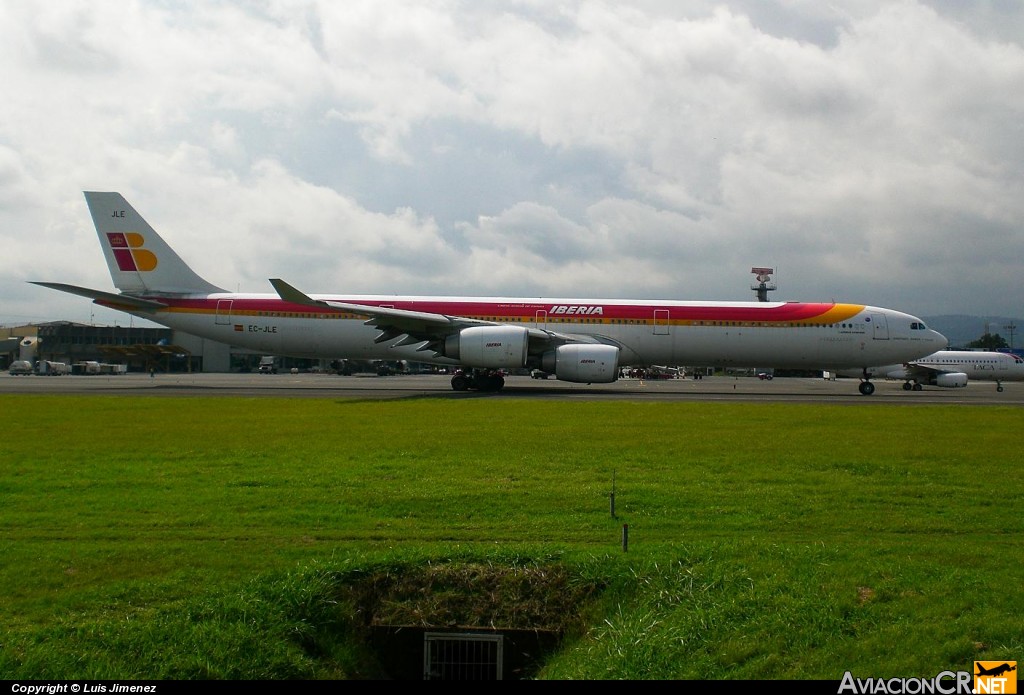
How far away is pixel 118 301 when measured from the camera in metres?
32.6

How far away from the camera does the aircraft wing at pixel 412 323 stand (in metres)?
28.5

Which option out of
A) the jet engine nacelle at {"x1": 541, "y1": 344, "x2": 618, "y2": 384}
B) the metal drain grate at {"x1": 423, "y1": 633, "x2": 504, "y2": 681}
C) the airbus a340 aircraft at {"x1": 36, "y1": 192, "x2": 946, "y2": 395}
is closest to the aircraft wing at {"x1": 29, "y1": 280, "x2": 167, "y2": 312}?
the airbus a340 aircraft at {"x1": 36, "y1": 192, "x2": 946, "y2": 395}

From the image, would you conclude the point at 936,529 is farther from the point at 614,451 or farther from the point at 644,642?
the point at 614,451

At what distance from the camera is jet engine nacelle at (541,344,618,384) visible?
1158 inches

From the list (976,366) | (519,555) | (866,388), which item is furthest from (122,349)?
(519,555)

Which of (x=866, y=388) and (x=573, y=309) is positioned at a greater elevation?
(x=573, y=309)

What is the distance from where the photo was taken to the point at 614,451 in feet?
41.9

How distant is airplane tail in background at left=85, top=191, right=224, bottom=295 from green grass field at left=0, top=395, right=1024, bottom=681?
2198cm

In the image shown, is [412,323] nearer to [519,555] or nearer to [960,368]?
[519,555]

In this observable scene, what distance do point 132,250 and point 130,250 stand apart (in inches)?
3.3

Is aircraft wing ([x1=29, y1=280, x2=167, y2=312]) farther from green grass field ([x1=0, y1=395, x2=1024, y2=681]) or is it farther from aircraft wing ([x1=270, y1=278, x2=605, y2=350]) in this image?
green grass field ([x1=0, y1=395, x2=1024, y2=681])

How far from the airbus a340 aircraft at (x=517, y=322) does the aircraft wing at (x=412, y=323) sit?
36 centimetres

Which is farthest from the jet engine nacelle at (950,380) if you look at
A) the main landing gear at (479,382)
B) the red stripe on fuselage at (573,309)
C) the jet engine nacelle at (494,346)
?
the jet engine nacelle at (494,346)

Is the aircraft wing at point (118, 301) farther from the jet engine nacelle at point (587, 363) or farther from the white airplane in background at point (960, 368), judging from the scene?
the white airplane in background at point (960, 368)
